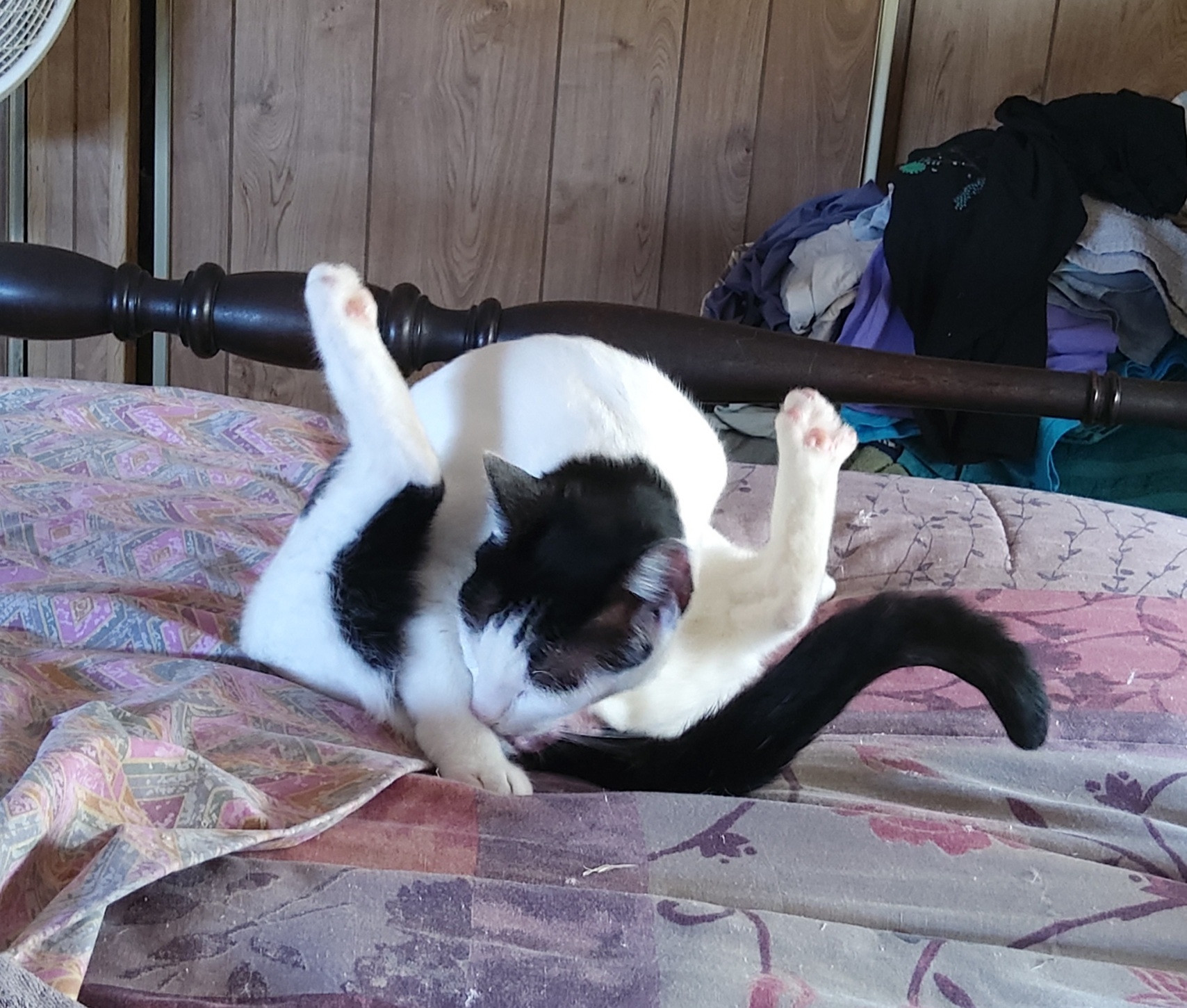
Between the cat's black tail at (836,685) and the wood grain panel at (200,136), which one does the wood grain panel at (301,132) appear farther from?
the cat's black tail at (836,685)

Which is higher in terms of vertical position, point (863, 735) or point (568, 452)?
point (568, 452)

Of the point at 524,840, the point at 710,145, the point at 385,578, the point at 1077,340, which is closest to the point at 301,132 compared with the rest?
the point at 710,145

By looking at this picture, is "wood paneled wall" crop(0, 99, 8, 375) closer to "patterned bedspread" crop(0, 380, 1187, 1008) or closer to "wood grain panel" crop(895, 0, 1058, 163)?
"patterned bedspread" crop(0, 380, 1187, 1008)

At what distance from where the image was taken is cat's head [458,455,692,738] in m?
0.71

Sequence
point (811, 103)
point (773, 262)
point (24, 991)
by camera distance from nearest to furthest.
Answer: point (24, 991) < point (773, 262) < point (811, 103)

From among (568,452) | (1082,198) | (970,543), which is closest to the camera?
(568,452)

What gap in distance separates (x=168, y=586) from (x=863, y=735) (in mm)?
589

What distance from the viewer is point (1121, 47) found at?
192 cm

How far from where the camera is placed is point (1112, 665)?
2.96 feet

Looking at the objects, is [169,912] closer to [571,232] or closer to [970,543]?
[970,543]

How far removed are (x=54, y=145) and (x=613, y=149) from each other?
105 cm

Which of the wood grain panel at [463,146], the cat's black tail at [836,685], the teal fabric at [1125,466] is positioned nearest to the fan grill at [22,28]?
the wood grain panel at [463,146]

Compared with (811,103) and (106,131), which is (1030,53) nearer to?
(811,103)

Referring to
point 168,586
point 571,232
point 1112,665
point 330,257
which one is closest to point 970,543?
point 1112,665
